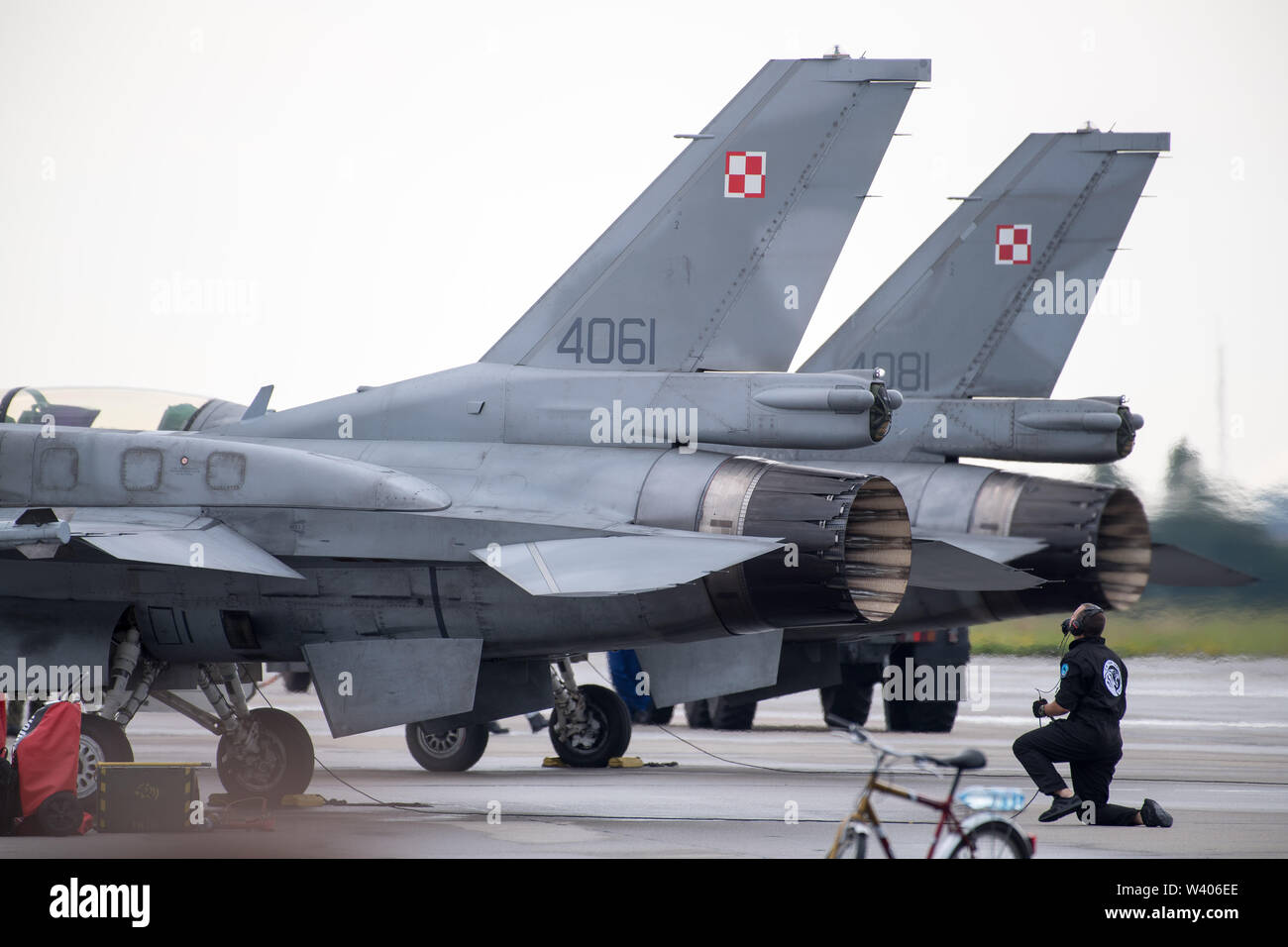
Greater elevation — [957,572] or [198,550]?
[198,550]

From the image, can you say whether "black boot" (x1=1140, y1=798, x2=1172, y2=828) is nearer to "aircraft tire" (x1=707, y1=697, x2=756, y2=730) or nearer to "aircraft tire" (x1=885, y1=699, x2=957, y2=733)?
"aircraft tire" (x1=885, y1=699, x2=957, y2=733)

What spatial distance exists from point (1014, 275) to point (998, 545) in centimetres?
306

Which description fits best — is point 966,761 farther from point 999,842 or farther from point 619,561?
point 619,561

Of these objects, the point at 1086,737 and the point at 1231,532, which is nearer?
the point at 1086,737

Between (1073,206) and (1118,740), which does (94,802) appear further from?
(1073,206)

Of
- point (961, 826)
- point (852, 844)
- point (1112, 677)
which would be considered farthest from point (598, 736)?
point (961, 826)

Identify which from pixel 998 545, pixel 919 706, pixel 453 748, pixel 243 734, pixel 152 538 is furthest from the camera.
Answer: pixel 919 706

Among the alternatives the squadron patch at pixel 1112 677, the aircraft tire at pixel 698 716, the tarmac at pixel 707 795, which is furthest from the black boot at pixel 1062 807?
the aircraft tire at pixel 698 716

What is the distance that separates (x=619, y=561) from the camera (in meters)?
Answer: 9.54

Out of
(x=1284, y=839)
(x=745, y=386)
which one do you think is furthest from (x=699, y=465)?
(x=1284, y=839)

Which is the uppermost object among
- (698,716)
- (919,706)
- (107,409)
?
(107,409)

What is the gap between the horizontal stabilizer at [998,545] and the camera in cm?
1289

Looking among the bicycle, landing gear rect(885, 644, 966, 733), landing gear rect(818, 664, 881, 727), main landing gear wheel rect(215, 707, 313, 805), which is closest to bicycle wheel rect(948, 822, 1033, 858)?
the bicycle

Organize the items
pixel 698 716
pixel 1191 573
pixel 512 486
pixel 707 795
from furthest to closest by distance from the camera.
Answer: pixel 698 716 < pixel 1191 573 < pixel 707 795 < pixel 512 486
